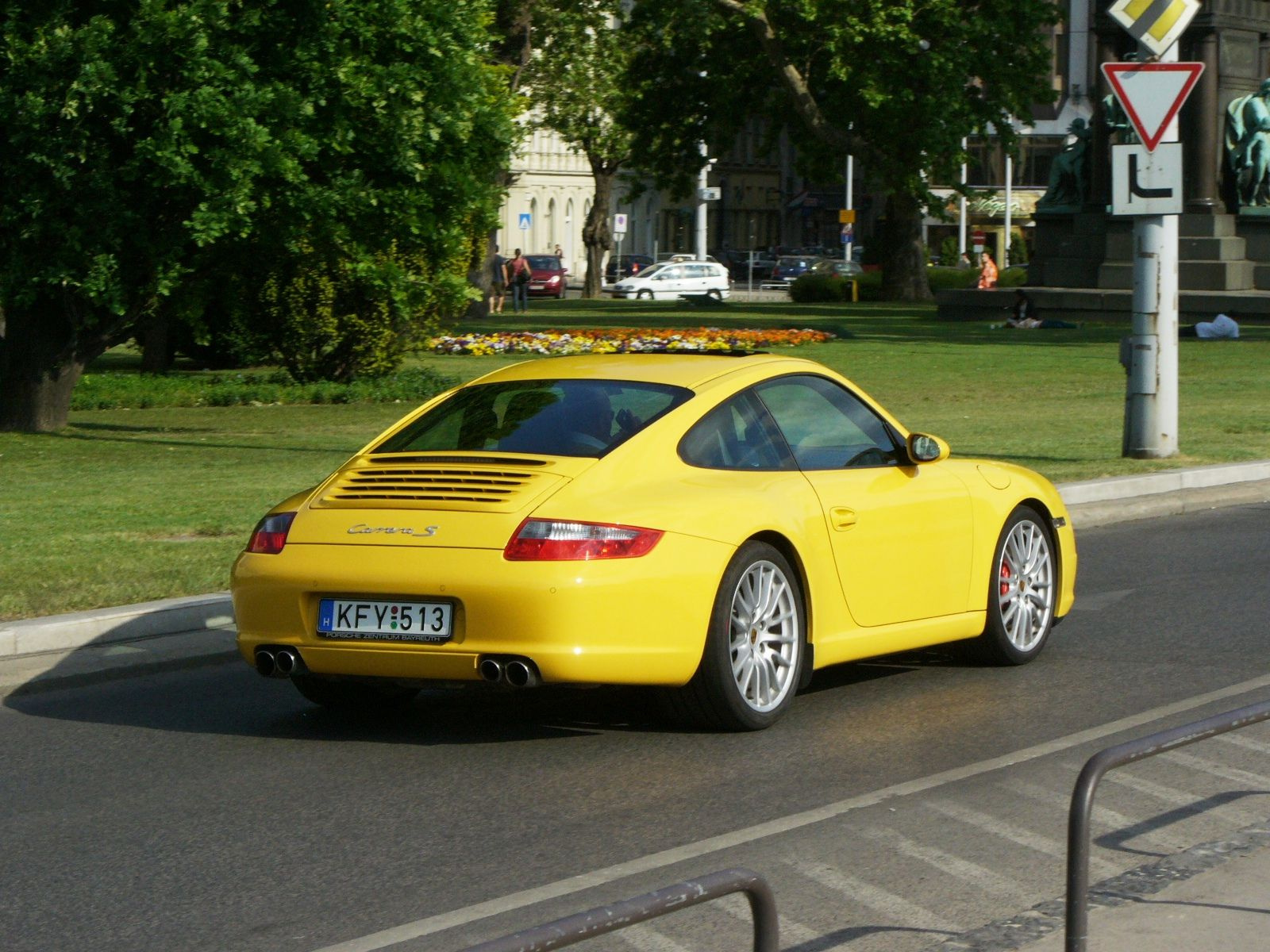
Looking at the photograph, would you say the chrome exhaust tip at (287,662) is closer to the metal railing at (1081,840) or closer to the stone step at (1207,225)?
the metal railing at (1081,840)

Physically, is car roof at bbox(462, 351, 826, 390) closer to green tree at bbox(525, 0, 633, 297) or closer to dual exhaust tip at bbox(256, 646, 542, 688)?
dual exhaust tip at bbox(256, 646, 542, 688)

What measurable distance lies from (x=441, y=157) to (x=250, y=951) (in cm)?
1655

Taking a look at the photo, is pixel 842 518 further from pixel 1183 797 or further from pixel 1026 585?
pixel 1183 797

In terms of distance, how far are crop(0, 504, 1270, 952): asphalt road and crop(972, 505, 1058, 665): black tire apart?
14 cm

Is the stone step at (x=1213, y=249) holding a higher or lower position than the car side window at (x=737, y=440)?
higher

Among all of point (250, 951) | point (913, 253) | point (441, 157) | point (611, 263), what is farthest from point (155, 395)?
point (611, 263)

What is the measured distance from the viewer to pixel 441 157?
21.1 metres

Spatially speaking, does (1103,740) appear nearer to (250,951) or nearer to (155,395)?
(250,951)

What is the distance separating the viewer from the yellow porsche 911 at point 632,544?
23.6 feet

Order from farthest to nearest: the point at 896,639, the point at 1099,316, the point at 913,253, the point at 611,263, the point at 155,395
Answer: the point at 611,263
the point at 913,253
the point at 1099,316
the point at 155,395
the point at 896,639

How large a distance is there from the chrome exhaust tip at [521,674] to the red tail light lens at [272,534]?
3.39 feet

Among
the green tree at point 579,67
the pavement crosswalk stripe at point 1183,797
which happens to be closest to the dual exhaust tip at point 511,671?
the pavement crosswalk stripe at point 1183,797

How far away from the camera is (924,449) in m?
8.73

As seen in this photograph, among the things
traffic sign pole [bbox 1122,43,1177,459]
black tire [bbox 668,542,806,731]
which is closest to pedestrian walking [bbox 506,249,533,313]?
traffic sign pole [bbox 1122,43,1177,459]
